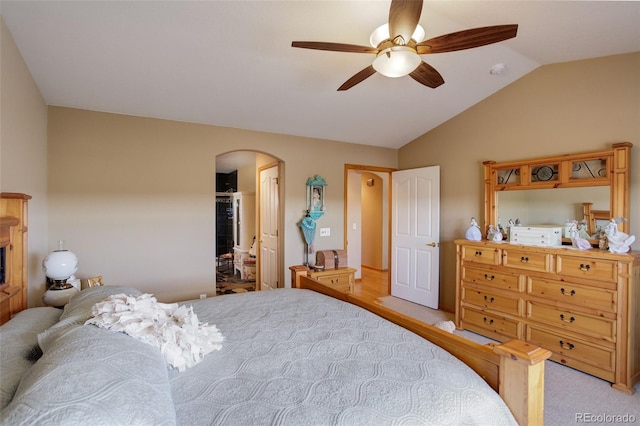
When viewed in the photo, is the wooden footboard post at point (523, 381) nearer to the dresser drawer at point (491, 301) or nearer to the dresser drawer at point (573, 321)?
the dresser drawer at point (573, 321)

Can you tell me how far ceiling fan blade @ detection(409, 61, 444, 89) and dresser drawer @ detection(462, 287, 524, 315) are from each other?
231cm

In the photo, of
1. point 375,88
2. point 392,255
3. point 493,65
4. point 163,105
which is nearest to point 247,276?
point 392,255

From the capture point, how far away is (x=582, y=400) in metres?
2.27

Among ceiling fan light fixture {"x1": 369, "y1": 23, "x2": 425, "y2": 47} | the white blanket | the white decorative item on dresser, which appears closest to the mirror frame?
ceiling fan light fixture {"x1": 369, "y1": 23, "x2": 425, "y2": 47}

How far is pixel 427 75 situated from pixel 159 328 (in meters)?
2.23

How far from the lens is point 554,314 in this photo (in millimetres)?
2797

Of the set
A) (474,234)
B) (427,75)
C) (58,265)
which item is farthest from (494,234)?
(58,265)

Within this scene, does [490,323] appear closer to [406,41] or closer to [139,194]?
[406,41]

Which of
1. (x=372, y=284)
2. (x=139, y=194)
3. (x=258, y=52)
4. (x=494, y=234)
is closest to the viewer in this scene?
(x=258, y=52)

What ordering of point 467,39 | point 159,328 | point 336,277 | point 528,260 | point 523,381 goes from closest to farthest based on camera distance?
point 523,381 → point 159,328 → point 467,39 → point 528,260 → point 336,277

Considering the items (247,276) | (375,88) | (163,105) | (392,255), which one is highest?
(375,88)

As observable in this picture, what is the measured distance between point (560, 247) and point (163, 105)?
403cm

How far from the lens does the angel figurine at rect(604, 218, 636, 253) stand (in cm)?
246

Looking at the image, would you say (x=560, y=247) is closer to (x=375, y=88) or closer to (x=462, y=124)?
(x=462, y=124)
